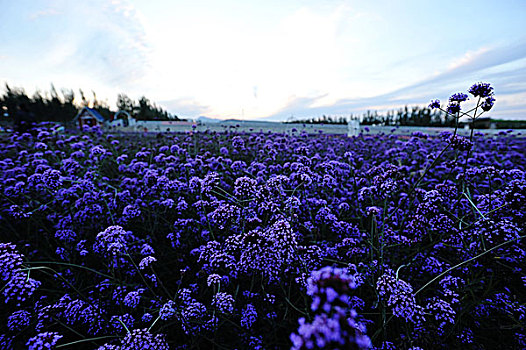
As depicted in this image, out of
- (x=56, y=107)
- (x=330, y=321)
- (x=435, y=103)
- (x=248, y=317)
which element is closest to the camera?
(x=330, y=321)

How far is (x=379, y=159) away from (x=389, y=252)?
4.74 meters

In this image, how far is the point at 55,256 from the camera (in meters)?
3.12

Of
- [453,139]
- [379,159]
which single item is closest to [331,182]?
[453,139]

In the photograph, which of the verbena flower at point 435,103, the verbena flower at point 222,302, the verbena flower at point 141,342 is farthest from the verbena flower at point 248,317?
the verbena flower at point 435,103

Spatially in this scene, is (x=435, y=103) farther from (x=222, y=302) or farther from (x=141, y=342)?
(x=141, y=342)

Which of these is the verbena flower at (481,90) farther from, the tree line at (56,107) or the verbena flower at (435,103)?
the tree line at (56,107)

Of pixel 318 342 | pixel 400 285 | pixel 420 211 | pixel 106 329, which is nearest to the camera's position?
pixel 318 342

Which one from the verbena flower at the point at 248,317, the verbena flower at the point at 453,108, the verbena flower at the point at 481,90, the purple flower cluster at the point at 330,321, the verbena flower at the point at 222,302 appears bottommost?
the verbena flower at the point at 248,317

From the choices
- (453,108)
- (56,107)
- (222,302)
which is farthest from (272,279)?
(56,107)

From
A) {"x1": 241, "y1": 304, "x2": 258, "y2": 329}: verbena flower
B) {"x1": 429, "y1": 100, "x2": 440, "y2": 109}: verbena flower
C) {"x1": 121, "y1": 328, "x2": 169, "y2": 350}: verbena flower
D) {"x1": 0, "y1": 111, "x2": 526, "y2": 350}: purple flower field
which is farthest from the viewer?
{"x1": 429, "y1": 100, "x2": 440, "y2": 109}: verbena flower

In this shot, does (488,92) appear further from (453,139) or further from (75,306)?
(75,306)

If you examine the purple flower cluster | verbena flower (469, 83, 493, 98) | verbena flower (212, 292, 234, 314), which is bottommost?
verbena flower (212, 292, 234, 314)

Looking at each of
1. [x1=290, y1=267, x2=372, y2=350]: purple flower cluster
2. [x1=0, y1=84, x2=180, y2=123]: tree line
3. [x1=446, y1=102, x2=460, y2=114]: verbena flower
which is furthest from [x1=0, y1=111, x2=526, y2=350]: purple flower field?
[x1=0, y1=84, x2=180, y2=123]: tree line

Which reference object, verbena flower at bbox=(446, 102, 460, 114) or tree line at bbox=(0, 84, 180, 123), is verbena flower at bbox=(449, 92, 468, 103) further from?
tree line at bbox=(0, 84, 180, 123)
